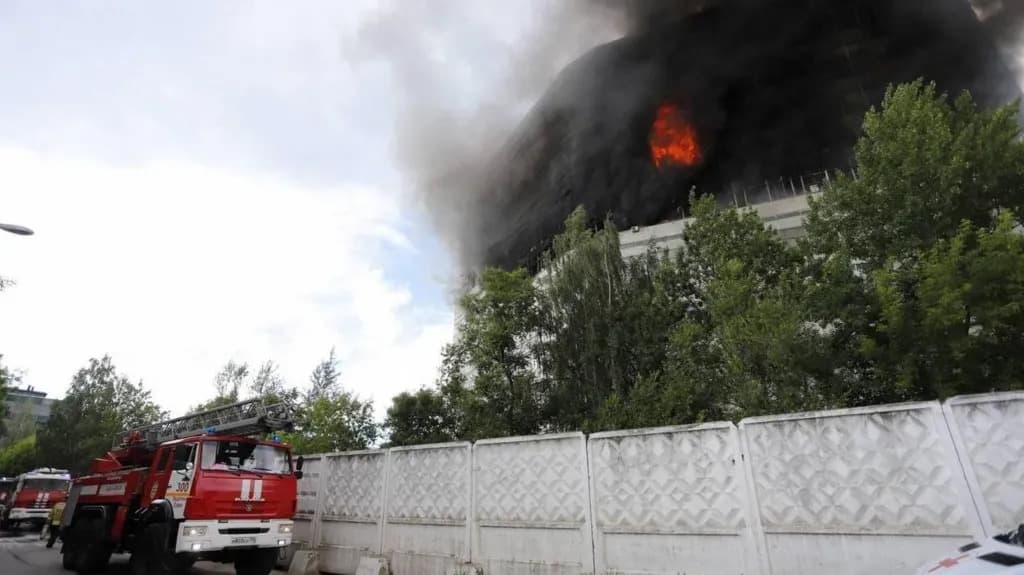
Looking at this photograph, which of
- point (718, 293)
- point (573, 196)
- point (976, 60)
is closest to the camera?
point (718, 293)

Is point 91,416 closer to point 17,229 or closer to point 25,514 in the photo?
point 25,514

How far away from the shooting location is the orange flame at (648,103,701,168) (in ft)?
207

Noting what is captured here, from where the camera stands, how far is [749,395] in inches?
527

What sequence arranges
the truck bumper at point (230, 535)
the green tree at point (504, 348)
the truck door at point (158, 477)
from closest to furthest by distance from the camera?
the truck bumper at point (230, 535) < the truck door at point (158, 477) < the green tree at point (504, 348)

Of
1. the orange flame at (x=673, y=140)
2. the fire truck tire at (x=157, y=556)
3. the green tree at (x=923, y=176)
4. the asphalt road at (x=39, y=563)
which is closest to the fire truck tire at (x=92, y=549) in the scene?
the asphalt road at (x=39, y=563)

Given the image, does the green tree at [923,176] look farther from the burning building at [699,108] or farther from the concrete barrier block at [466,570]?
the burning building at [699,108]

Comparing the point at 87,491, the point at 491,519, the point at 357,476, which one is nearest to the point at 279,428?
the point at 357,476

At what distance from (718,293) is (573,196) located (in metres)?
43.9

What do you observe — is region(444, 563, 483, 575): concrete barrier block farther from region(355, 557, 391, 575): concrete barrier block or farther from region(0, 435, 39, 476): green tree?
region(0, 435, 39, 476): green tree

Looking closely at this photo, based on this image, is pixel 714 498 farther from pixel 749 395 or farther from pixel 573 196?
pixel 573 196

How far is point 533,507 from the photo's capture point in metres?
7.04

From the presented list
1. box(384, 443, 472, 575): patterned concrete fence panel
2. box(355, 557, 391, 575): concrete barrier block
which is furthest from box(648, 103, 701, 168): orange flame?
box(355, 557, 391, 575): concrete barrier block

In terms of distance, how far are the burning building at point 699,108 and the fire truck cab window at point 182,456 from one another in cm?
4697

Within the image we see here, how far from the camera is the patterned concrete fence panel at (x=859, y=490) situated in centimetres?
478
